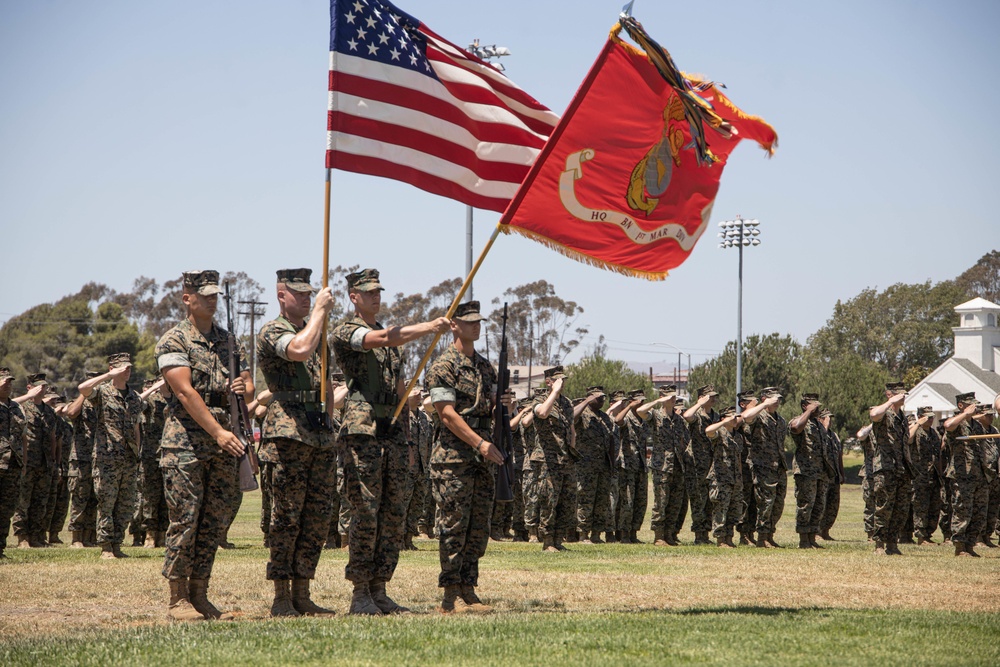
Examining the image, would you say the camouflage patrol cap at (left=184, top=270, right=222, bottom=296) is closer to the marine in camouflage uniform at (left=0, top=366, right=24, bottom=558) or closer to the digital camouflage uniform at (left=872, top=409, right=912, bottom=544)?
the marine in camouflage uniform at (left=0, top=366, right=24, bottom=558)

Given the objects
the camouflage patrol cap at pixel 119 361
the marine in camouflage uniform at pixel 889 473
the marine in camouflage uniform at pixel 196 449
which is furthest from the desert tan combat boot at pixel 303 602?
the marine in camouflage uniform at pixel 889 473

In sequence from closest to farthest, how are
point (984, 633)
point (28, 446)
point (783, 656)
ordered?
1. point (783, 656)
2. point (984, 633)
3. point (28, 446)

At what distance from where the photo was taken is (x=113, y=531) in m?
12.5

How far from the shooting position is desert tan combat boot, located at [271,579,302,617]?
778 centimetres

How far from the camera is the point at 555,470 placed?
48.4 ft

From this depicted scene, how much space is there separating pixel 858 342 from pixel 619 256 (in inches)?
3787

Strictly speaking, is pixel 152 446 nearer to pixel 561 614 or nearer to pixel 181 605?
pixel 181 605

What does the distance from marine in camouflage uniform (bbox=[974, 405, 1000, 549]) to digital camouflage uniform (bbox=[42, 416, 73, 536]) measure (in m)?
12.4

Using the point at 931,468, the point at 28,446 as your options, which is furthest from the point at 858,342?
the point at 28,446

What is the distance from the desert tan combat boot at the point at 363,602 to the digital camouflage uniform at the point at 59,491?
28.9ft

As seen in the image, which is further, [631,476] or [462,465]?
[631,476]

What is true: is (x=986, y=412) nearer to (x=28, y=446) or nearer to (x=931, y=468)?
(x=931, y=468)

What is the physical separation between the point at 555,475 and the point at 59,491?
712 centimetres

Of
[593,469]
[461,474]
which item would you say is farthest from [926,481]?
→ [461,474]
